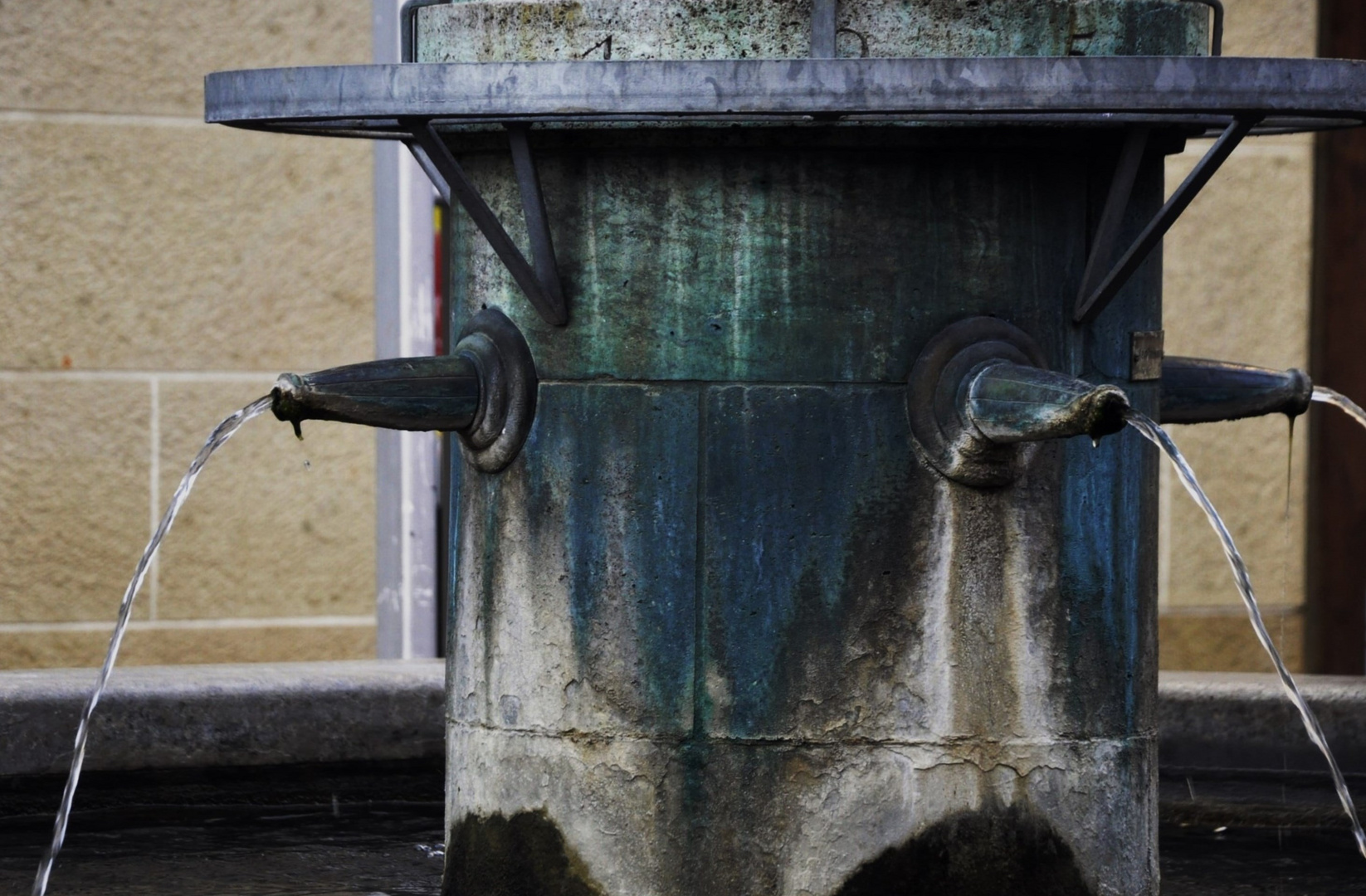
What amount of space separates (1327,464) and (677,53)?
13.4 feet

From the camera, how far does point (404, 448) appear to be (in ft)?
21.6

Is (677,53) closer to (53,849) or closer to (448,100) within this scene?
(448,100)

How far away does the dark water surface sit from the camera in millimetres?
4094

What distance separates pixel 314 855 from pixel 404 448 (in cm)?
235

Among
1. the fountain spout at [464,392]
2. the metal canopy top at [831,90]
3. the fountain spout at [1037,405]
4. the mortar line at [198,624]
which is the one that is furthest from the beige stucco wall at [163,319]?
the fountain spout at [1037,405]

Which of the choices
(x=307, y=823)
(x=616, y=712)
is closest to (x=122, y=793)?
(x=307, y=823)

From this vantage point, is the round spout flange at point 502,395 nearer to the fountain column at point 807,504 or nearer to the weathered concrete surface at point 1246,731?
the fountain column at point 807,504

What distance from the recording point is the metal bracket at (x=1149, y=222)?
10.5 ft

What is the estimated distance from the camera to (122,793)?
468 centimetres

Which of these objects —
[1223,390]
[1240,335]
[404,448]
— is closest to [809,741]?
[1223,390]

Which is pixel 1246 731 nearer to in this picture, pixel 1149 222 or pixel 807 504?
pixel 1149 222

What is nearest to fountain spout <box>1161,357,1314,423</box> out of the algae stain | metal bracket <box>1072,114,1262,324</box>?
metal bracket <box>1072,114,1262,324</box>

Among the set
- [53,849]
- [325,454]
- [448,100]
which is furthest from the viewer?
[325,454]

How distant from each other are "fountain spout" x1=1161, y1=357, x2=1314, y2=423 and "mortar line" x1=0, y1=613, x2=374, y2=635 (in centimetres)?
303
